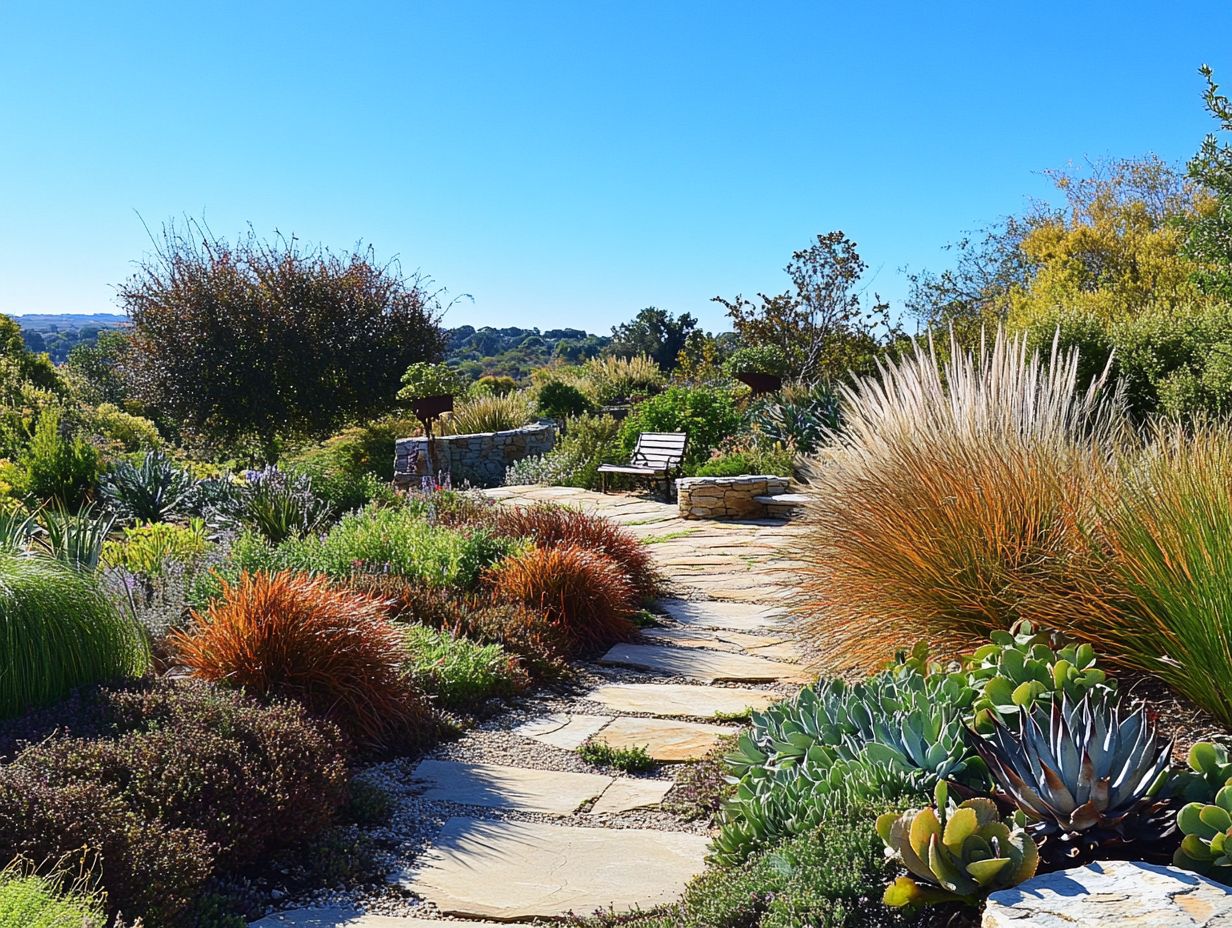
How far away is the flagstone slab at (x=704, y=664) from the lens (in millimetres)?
4891

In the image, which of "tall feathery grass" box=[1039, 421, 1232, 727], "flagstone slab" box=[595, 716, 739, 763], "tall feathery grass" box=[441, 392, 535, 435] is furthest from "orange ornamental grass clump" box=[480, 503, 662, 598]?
"tall feathery grass" box=[441, 392, 535, 435]

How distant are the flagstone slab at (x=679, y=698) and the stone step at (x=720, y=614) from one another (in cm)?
106

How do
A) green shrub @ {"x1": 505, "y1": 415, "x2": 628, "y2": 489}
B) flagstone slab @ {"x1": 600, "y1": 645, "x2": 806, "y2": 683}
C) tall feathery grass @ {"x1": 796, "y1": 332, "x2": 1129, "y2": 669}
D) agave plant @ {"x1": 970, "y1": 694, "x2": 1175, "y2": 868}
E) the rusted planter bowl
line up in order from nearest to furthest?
agave plant @ {"x1": 970, "y1": 694, "x2": 1175, "y2": 868}, tall feathery grass @ {"x1": 796, "y1": 332, "x2": 1129, "y2": 669}, flagstone slab @ {"x1": 600, "y1": 645, "x2": 806, "y2": 683}, green shrub @ {"x1": 505, "y1": 415, "x2": 628, "y2": 489}, the rusted planter bowl

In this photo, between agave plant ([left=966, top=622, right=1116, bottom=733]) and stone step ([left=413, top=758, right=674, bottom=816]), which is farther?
stone step ([left=413, top=758, right=674, bottom=816])

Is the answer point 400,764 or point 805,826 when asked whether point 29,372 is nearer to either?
point 400,764

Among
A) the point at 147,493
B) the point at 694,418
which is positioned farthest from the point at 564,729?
the point at 694,418

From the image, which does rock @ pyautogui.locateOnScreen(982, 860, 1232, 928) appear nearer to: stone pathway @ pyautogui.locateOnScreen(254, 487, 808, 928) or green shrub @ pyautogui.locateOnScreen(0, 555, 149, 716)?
stone pathway @ pyautogui.locateOnScreen(254, 487, 808, 928)

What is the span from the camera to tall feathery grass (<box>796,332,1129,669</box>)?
3.67 metres

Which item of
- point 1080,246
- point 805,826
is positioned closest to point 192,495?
point 805,826

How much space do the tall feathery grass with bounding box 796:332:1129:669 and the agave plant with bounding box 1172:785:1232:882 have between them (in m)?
1.50

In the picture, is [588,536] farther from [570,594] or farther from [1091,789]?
[1091,789]

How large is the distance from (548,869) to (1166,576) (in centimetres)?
204

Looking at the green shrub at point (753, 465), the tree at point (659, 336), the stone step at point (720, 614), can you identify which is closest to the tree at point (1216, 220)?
the green shrub at point (753, 465)

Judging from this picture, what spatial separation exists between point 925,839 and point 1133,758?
0.51 metres
